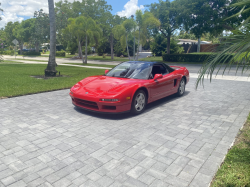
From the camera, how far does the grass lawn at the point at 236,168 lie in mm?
2656

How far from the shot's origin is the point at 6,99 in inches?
269

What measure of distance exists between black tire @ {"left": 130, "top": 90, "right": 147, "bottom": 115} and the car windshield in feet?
2.14

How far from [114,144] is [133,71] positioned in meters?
3.01

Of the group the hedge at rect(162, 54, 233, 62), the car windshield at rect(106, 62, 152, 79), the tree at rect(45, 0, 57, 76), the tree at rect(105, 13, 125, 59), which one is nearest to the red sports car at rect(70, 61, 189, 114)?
the car windshield at rect(106, 62, 152, 79)

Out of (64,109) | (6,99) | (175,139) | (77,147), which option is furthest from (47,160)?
(6,99)

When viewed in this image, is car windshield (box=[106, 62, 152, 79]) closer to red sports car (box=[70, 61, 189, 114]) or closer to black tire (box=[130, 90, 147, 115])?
red sports car (box=[70, 61, 189, 114])

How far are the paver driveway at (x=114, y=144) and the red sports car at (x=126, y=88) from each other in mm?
319

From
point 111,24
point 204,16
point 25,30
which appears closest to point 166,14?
point 204,16

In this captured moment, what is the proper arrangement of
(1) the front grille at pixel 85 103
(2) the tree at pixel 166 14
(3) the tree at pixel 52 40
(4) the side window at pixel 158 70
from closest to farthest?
(1) the front grille at pixel 85 103 → (4) the side window at pixel 158 70 → (3) the tree at pixel 52 40 → (2) the tree at pixel 166 14

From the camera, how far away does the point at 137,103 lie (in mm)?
5484

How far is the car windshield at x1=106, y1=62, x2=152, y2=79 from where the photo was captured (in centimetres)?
612

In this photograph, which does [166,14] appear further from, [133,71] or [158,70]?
[133,71]

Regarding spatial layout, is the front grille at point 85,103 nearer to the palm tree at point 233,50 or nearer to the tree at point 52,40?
the palm tree at point 233,50

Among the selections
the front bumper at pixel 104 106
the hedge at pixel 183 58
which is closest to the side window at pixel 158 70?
the front bumper at pixel 104 106
